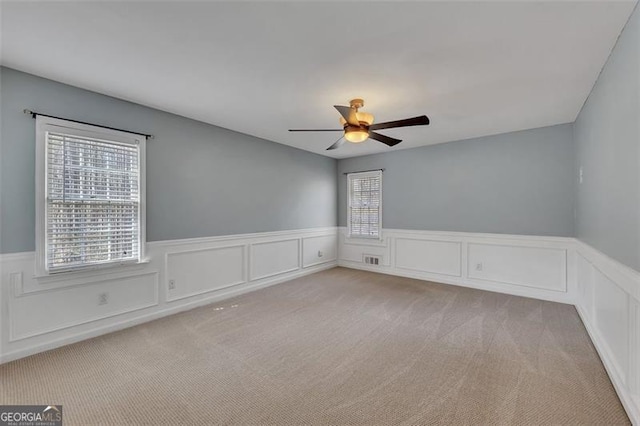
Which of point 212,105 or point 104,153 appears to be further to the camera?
point 212,105

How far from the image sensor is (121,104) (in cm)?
306

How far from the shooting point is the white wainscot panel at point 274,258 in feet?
14.9

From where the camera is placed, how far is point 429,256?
510 centimetres

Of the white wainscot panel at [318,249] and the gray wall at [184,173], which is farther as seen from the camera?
the white wainscot panel at [318,249]

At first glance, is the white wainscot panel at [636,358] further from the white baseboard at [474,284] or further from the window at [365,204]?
the window at [365,204]

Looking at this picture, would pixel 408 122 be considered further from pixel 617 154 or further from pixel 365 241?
pixel 365 241

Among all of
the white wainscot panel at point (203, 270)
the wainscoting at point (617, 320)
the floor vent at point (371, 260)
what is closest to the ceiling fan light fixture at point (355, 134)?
the wainscoting at point (617, 320)

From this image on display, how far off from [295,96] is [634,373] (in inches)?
133

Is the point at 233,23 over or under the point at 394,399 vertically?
over

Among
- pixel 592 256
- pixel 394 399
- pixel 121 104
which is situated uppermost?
pixel 121 104

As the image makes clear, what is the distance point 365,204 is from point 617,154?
416 cm

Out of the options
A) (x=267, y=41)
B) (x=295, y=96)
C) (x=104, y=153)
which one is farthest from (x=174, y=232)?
(x=267, y=41)

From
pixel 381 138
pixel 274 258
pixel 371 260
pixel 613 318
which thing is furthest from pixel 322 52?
pixel 371 260

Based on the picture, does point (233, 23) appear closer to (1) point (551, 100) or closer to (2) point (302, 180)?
(1) point (551, 100)
